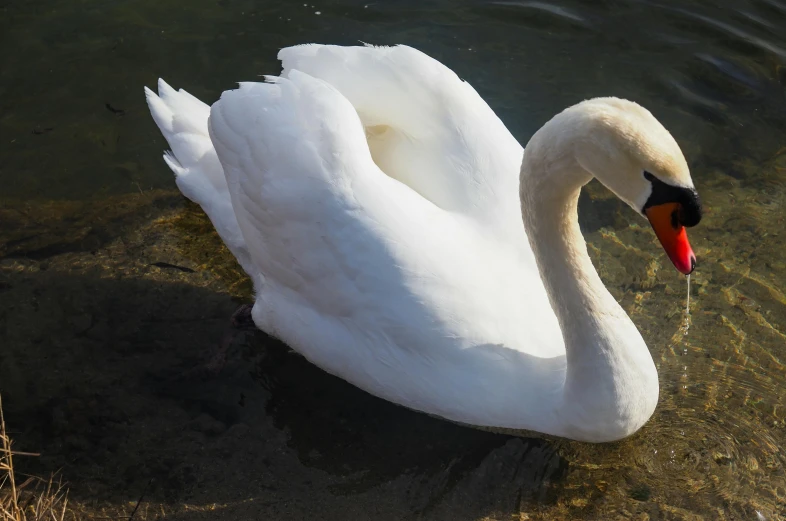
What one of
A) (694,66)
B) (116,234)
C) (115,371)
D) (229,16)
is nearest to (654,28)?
(694,66)

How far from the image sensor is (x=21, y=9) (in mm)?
8258

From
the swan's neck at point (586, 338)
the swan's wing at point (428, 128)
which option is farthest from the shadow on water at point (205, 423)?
the swan's wing at point (428, 128)

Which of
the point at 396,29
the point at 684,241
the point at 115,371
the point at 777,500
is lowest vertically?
the point at 115,371

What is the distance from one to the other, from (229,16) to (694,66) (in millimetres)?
4032

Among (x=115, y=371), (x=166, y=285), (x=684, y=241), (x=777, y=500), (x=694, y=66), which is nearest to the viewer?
(x=684, y=241)

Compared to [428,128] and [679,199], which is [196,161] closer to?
[428,128]

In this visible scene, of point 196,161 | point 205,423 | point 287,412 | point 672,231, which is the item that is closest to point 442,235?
point 672,231

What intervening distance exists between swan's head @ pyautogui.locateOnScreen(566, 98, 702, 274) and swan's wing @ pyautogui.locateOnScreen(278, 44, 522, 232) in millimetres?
1306

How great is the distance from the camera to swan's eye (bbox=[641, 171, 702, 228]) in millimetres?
3656

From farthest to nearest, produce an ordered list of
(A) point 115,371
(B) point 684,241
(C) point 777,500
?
(A) point 115,371 < (C) point 777,500 < (B) point 684,241

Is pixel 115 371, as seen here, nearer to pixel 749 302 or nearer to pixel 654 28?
pixel 749 302

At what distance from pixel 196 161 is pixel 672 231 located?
3506mm

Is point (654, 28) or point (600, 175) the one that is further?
point (654, 28)

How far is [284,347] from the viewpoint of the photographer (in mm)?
5891
